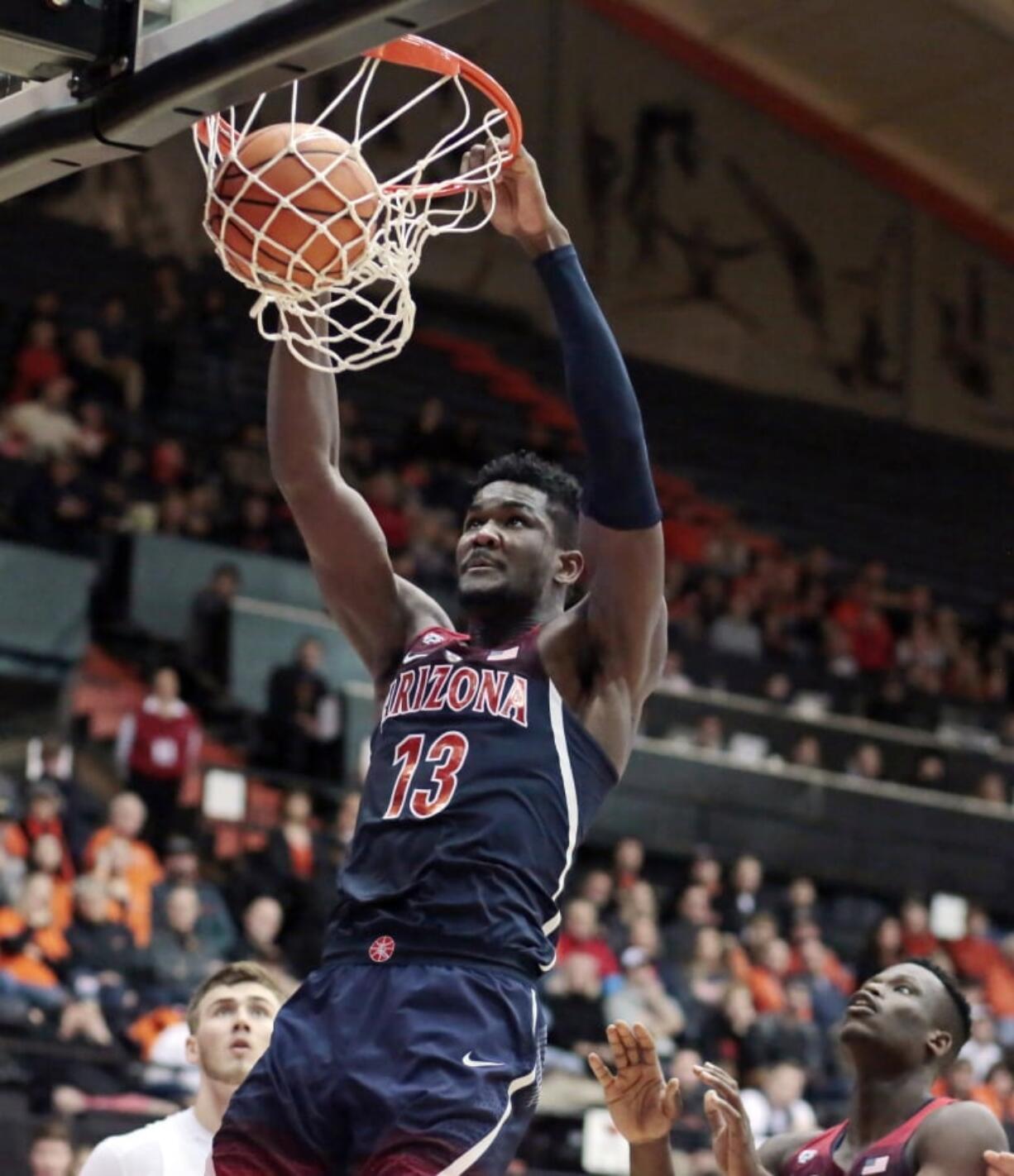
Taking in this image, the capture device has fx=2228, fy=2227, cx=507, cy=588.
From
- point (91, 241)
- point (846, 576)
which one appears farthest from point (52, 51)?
point (846, 576)

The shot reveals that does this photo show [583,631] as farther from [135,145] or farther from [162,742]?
[162,742]

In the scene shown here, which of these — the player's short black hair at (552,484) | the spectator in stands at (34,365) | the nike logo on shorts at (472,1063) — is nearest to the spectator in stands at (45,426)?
the spectator in stands at (34,365)

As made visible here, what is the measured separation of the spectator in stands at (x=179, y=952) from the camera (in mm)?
9992

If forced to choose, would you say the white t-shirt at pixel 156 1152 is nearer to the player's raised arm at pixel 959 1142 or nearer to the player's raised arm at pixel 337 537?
the player's raised arm at pixel 337 537

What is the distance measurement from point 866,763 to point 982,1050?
3248 millimetres

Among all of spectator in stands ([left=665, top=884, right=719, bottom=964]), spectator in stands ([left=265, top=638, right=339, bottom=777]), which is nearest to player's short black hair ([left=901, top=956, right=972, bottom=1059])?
spectator in stands ([left=665, top=884, right=719, bottom=964])

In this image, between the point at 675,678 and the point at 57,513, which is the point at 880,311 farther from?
the point at 57,513

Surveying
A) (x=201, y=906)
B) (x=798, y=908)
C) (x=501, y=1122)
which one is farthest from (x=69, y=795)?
(x=501, y=1122)

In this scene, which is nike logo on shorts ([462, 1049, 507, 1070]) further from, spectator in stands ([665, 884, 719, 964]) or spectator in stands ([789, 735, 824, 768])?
spectator in stands ([789, 735, 824, 768])

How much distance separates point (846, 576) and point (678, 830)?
7.07 m

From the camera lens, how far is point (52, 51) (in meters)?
4.00

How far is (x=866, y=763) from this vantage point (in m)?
15.8

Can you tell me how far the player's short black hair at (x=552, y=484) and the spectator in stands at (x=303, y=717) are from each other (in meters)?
8.75

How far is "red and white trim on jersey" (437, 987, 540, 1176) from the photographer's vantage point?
368 cm
